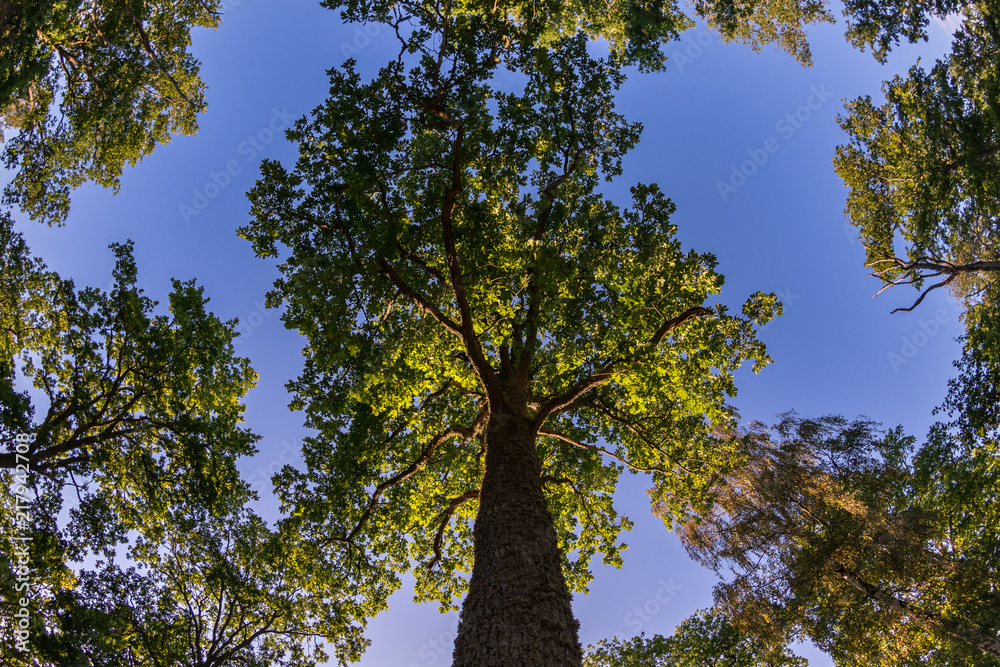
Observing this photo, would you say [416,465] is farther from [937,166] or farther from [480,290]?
[937,166]

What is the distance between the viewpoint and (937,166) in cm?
1268

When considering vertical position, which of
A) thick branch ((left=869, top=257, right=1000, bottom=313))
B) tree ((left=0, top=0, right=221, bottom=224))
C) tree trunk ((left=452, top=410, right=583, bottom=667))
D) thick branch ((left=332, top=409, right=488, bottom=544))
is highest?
tree ((left=0, top=0, right=221, bottom=224))

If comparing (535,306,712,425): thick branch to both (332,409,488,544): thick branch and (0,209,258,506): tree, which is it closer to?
(332,409,488,544): thick branch

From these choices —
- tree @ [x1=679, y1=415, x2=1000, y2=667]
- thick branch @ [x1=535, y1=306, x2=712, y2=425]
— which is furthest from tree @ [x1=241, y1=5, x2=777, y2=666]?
tree @ [x1=679, y1=415, x2=1000, y2=667]

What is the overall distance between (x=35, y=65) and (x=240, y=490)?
8.87 meters

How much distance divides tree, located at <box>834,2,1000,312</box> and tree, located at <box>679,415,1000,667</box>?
5130 mm

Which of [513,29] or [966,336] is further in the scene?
[966,336]

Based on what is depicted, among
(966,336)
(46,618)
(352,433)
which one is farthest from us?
(966,336)

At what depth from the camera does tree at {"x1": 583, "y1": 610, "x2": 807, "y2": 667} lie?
54.5 ft

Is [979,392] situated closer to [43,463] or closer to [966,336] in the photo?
[966,336]

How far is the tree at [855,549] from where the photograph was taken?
1284 centimetres

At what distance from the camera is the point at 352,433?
1004cm

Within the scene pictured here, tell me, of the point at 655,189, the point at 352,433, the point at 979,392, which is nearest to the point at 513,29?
the point at 655,189

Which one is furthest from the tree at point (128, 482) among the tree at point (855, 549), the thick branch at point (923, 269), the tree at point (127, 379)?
the thick branch at point (923, 269)
